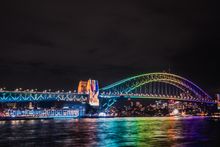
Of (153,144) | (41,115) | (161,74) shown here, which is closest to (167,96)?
(161,74)

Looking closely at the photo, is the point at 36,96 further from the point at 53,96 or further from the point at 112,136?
the point at 112,136

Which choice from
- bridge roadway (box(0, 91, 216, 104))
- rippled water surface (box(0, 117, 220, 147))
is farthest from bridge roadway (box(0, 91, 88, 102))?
rippled water surface (box(0, 117, 220, 147))

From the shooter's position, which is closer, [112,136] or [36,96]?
[112,136]

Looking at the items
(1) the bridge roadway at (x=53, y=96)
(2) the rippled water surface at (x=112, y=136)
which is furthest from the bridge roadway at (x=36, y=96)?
(2) the rippled water surface at (x=112, y=136)

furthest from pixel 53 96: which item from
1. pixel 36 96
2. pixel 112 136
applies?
pixel 112 136

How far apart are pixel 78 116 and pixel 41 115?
41.2ft

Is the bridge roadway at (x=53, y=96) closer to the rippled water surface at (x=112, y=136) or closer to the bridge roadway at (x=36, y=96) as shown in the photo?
the bridge roadway at (x=36, y=96)

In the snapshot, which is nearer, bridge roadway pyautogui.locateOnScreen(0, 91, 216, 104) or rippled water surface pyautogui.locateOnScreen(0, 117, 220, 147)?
rippled water surface pyautogui.locateOnScreen(0, 117, 220, 147)

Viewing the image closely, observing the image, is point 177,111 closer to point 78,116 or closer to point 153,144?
point 78,116

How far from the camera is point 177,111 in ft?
604

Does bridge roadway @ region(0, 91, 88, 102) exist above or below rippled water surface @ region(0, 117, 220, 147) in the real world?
above

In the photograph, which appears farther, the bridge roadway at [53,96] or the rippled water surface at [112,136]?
the bridge roadway at [53,96]

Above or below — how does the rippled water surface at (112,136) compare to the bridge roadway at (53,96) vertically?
below

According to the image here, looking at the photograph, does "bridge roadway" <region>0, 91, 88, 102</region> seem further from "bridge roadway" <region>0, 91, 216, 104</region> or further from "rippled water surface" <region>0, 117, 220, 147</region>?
"rippled water surface" <region>0, 117, 220, 147</region>
